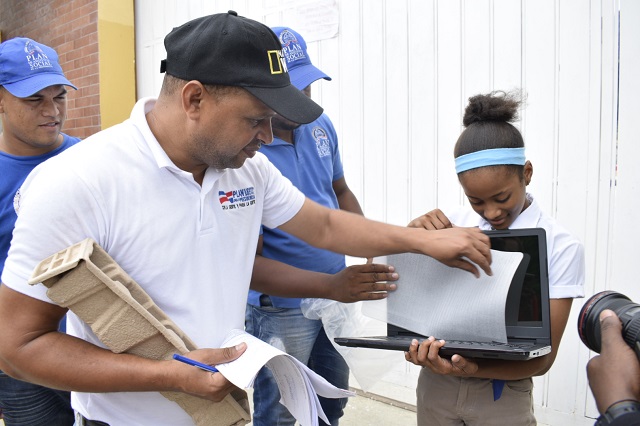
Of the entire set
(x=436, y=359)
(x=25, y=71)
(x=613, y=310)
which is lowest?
(x=436, y=359)

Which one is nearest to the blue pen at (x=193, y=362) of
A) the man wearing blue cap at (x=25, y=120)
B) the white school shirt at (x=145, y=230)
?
the white school shirt at (x=145, y=230)

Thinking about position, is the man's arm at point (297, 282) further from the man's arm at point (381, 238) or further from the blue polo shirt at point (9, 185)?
the blue polo shirt at point (9, 185)

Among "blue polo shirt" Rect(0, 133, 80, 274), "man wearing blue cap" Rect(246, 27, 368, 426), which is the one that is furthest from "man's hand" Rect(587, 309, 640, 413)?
"blue polo shirt" Rect(0, 133, 80, 274)

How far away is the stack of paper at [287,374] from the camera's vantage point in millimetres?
1311

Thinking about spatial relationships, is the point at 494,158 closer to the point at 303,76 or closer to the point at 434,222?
the point at 434,222

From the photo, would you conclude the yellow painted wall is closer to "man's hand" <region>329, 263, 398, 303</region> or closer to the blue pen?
"man's hand" <region>329, 263, 398, 303</region>

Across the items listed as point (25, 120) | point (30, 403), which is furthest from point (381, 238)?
point (25, 120)

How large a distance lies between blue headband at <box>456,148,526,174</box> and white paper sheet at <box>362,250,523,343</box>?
13.3 inches

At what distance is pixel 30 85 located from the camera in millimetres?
2395

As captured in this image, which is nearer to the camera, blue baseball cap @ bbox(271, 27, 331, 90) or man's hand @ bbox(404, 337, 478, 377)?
man's hand @ bbox(404, 337, 478, 377)

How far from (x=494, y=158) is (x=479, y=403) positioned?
2.62ft

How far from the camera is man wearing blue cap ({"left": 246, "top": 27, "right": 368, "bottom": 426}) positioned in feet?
7.56

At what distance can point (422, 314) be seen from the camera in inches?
69.6

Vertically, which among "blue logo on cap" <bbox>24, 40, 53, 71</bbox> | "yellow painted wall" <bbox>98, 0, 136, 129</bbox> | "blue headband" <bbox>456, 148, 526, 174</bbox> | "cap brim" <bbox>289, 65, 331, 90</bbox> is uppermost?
"yellow painted wall" <bbox>98, 0, 136, 129</bbox>
